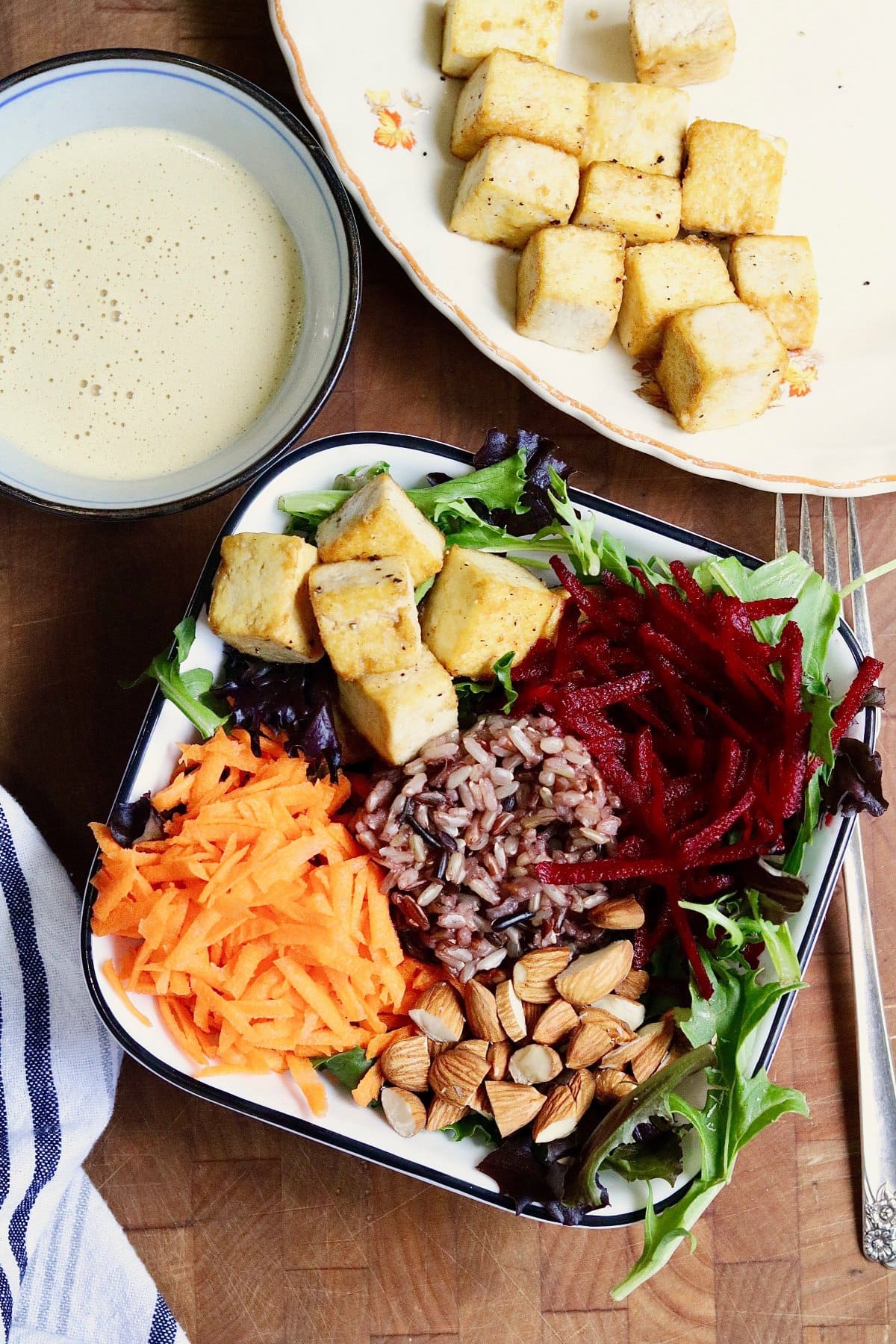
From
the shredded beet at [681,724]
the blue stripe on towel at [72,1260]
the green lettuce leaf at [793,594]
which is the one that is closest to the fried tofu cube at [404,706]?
the shredded beet at [681,724]

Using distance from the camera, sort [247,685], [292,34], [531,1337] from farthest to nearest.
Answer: [531,1337] < [292,34] < [247,685]

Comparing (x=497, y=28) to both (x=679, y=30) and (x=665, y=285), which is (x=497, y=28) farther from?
(x=665, y=285)

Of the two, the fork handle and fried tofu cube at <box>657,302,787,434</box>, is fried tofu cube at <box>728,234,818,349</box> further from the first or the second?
the fork handle

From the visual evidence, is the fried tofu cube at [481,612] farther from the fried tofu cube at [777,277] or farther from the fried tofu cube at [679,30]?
the fried tofu cube at [679,30]

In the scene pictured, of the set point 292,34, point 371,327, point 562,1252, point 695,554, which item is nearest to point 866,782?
point 695,554

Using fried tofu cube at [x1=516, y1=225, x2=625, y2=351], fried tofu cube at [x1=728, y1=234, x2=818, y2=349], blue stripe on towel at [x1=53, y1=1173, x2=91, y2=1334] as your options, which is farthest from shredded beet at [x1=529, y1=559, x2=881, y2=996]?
blue stripe on towel at [x1=53, y1=1173, x2=91, y2=1334]

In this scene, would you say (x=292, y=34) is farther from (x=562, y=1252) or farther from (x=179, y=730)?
(x=562, y=1252)
